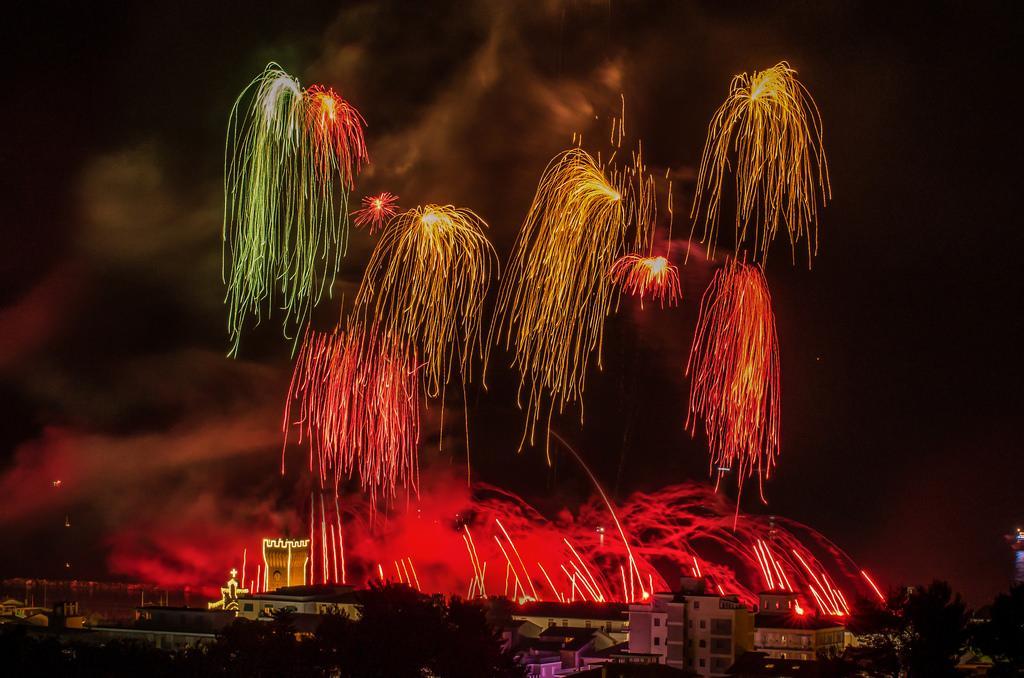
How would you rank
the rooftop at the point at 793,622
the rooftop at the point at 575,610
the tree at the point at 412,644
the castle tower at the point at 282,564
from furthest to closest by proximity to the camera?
the castle tower at the point at 282,564
the rooftop at the point at 575,610
the rooftop at the point at 793,622
the tree at the point at 412,644

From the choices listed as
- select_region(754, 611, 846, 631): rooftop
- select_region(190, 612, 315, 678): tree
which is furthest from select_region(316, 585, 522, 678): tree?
select_region(754, 611, 846, 631): rooftop

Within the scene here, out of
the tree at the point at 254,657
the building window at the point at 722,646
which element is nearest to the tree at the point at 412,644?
the tree at the point at 254,657

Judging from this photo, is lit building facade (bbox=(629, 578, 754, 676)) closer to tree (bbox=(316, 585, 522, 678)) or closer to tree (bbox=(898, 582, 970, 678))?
tree (bbox=(316, 585, 522, 678))

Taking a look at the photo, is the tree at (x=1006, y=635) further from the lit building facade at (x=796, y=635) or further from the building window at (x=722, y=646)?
the lit building facade at (x=796, y=635)

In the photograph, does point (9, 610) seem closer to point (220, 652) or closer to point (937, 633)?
point (220, 652)

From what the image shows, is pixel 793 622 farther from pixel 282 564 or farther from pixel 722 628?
pixel 282 564

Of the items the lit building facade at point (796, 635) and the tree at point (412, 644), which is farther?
the lit building facade at point (796, 635)
